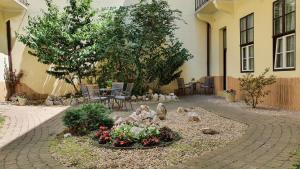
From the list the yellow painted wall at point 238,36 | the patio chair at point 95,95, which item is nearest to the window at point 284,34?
the yellow painted wall at point 238,36

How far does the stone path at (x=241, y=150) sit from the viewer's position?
4.07 metres

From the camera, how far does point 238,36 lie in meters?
11.6

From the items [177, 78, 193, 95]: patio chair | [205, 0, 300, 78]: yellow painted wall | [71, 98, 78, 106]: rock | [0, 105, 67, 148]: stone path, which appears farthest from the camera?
[177, 78, 193, 95]: patio chair

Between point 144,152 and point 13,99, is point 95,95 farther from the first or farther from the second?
point 144,152

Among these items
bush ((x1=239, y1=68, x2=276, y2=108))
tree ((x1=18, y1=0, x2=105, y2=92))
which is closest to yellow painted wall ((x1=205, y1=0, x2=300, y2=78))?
bush ((x1=239, y1=68, x2=276, y2=108))

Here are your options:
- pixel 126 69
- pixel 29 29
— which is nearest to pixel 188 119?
pixel 126 69

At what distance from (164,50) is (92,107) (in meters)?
7.67

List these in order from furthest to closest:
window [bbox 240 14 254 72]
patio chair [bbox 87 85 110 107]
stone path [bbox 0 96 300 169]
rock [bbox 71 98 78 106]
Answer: rock [bbox 71 98 78 106], window [bbox 240 14 254 72], patio chair [bbox 87 85 110 107], stone path [bbox 0 96 300 169]

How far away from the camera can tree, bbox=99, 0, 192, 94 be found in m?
12.4

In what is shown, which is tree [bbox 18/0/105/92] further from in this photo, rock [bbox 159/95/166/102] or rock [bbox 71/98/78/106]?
rock [bbox 159/95/166/102]

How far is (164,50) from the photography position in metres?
13.6

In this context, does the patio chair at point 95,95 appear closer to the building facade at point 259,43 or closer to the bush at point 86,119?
the bush at point 86,119

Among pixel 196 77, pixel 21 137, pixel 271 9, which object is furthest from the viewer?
pixel 196 77

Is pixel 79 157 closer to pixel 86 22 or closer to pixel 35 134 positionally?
pixel 35 134
